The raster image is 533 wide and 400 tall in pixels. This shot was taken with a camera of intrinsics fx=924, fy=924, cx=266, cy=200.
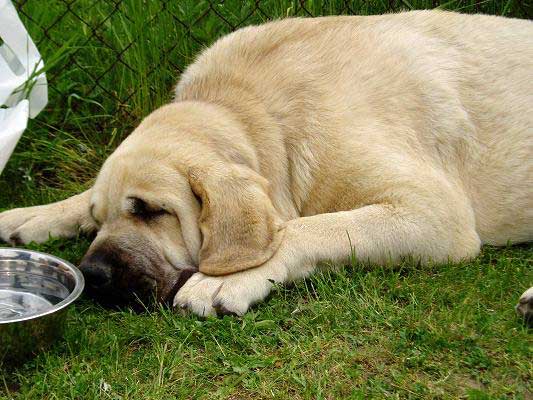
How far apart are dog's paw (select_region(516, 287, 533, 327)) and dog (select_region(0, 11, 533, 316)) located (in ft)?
0.05

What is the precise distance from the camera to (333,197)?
13.4ft

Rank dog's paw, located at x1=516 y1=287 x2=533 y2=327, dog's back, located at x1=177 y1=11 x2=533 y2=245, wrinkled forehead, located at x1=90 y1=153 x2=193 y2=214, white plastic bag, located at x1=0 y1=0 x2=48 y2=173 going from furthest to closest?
white plastic bag, located at x1=0 y1=0 x2=48 y2=173
dog's back, located at x1=177 y1=11 x2=533 y2=245
wrinkled forehead, located at x1=90 y1=153 x2=193 y2=214
dog's paw, located at x1=516 y1=287 x2=533 y2=327

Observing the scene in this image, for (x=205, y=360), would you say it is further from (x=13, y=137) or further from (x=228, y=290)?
(x=13, y=137)

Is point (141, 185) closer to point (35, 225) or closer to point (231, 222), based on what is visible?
point (231, 222)

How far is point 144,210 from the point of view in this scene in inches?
152

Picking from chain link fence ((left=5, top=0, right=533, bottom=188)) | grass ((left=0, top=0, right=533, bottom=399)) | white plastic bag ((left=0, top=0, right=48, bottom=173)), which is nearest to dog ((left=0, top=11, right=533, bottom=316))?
grass ((left=0, top=0, right=533, bottom=399))

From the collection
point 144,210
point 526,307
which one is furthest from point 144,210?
point 526,307

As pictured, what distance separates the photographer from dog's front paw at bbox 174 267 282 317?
3.70 m

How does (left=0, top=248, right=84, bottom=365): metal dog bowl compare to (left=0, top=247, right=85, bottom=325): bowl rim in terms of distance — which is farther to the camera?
(left=0, top=248, right=84, bottom=365): metal dog bowl

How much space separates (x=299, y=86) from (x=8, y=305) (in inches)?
63.3

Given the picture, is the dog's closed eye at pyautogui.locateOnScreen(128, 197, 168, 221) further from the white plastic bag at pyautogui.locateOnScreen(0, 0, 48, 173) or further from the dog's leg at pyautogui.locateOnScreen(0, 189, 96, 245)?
the white plastic bag at pyautogui.locateOnScreen(0, 0, 48, 173)

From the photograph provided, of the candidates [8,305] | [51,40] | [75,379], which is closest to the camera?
[75,379]

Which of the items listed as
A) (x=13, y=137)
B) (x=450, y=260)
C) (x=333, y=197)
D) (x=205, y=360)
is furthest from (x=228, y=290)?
(x=13, y=137)

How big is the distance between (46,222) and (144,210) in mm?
951
